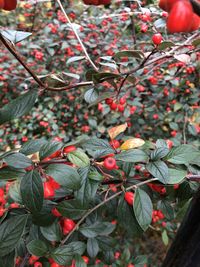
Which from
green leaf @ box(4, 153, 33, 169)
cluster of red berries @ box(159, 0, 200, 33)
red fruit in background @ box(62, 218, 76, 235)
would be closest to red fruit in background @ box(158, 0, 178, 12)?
cluster of red berries @ box(159, 0, 200, 33)

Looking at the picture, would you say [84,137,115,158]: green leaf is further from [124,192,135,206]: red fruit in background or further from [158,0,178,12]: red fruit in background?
Answer: [158,0,178,12]: red fruit in background

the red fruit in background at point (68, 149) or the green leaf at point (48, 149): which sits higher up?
the green leaf at point (48, 149)

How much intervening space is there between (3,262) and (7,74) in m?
2.26

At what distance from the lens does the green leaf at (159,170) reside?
80 cm

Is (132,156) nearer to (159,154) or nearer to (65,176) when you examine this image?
(159,154)

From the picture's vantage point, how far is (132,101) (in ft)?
7.49

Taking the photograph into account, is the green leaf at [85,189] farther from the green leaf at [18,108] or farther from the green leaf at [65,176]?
the green leaf at [18,108]

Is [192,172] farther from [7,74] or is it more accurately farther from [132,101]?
[7,74]

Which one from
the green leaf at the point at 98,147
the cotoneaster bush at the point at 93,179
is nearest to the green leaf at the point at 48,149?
the cotoneaster bush at the point at 93,179

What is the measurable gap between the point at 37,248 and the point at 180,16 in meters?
0.65

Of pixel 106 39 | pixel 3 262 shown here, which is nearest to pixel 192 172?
pixel 3 262

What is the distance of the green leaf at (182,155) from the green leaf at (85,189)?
0.72 feet

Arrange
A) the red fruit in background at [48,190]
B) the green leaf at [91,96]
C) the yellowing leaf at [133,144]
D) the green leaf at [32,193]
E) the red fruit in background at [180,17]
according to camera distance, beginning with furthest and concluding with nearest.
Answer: the green leaf at [91,96], the yellowing leaf at [133,144], the red fruit in background at [48,190], the green leaf at [32,193], the red fruit in background at [180,17]

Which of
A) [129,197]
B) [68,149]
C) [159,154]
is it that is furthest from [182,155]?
[68,149]
